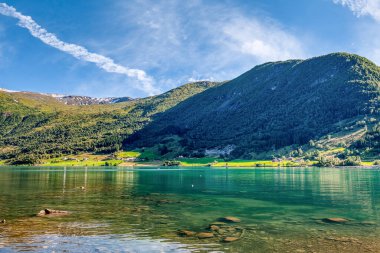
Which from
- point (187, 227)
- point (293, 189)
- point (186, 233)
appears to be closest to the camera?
point (186, 233)

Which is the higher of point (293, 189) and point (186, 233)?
point (186, 233)

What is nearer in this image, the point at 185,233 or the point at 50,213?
the point at 185,233

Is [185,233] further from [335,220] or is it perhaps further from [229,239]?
[335,220]

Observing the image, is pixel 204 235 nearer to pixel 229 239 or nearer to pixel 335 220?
pixel 229 239

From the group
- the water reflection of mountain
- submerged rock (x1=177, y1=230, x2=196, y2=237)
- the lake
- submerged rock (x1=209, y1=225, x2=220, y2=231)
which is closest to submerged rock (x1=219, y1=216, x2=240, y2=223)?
the lake

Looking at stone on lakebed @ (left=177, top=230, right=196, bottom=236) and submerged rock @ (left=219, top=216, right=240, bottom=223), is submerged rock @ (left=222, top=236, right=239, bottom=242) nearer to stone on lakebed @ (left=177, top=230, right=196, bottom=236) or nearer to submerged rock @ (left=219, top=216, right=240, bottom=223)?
stone on lakebed @ (left=177, top=230, right=196, bottom=236)

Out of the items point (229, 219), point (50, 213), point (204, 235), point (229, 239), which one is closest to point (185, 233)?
point (204, 235)

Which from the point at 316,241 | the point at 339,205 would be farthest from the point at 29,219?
the point at 339,205

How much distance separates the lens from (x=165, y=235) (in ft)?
111

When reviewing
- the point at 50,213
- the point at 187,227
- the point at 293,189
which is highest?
the point at 50,213

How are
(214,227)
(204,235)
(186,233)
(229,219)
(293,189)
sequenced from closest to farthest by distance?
(204,235), (186,233), (214,227), (229,219), (293,189)

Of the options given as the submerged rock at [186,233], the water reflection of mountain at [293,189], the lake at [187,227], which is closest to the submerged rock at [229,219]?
the lake at [187,227]

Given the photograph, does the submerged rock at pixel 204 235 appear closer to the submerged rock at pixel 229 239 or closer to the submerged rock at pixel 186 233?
the submerged rock at pixel 186 233

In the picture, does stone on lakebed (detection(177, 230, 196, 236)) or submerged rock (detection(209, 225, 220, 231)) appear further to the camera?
submerged rock (detection(209, 225, 220, 231))
